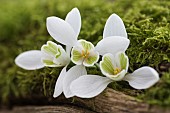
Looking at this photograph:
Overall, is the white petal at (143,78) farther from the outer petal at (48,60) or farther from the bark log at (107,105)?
the outer petal at (48,60)

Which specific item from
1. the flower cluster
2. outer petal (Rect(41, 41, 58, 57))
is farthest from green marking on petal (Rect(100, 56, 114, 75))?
outer petal (Rect(41, 41, 58, 57))

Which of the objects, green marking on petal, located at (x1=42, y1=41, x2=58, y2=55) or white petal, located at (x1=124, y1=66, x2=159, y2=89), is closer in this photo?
white petal, located at (x1=124, y1=66, x2=159, y2=89)

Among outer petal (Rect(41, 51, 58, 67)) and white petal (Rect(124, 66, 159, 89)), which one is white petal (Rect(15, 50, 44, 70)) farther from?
white petal (Rect(124, 66, 159, 89))

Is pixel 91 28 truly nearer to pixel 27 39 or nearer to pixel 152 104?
pixel 27 39

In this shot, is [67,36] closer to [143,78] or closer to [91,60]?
[91,60]

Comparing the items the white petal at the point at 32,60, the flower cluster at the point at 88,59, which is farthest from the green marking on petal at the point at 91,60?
the white petal at the point at 32,60
